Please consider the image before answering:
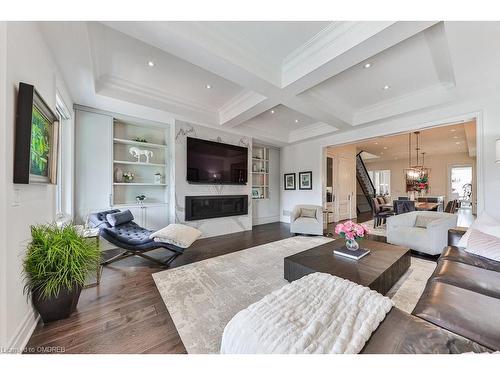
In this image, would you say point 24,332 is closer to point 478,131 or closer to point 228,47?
point 228,47

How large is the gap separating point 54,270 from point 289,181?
5899 millimetres

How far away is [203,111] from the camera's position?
441 centimetres

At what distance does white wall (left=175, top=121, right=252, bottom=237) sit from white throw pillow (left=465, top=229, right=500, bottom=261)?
4.16m

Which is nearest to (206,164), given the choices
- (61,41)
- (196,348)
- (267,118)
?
(267,118)

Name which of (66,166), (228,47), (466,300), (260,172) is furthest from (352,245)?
(66,166)

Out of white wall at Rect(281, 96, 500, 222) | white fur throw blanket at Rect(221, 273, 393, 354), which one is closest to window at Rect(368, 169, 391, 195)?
white wall at Rect(281, 96, 500, 222)

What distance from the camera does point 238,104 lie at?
161 inches

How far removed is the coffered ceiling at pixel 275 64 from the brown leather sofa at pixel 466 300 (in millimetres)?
2139

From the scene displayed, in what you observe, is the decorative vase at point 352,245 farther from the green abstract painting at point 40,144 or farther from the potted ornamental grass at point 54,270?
the green abstract painting at point 40,144

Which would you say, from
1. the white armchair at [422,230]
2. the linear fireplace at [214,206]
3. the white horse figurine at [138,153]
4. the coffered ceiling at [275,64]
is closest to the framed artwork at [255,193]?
the linear fireplace at [214,206]

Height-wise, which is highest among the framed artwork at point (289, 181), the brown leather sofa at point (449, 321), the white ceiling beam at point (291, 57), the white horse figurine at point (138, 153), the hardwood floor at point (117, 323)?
the white ceiling beam at point (291, 57)

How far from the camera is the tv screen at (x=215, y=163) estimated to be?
4.46 m

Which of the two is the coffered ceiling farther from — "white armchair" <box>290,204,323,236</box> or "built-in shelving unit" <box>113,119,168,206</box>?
"white armchair" <box>290,204,323,236</box>

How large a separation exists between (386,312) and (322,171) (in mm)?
4886
